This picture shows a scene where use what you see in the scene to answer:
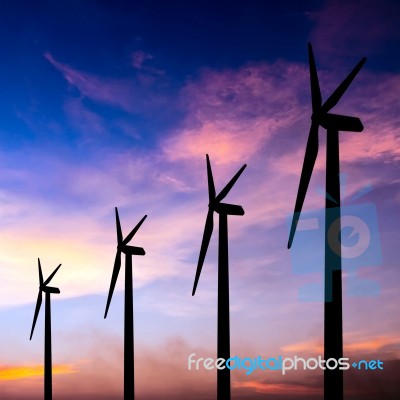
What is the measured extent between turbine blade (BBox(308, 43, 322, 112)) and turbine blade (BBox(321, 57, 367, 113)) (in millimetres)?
470

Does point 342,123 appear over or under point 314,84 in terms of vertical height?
under

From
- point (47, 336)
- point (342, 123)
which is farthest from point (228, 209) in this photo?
point (47, 336)

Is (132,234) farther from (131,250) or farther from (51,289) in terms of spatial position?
(51,289)

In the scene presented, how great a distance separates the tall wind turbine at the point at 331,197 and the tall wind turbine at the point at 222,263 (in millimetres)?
11567

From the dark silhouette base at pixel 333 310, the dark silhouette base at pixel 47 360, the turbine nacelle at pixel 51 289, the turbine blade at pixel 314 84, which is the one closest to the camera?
the dark silhouette base at pixel 333 310

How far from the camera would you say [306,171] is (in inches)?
1481

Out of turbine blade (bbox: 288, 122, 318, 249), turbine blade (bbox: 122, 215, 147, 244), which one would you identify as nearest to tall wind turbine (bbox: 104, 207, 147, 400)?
turbine blade (bbox: 122, 215, 147, 244)

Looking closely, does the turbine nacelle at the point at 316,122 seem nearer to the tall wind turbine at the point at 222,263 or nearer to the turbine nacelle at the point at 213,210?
the tall wind turbine at the point at 222,263

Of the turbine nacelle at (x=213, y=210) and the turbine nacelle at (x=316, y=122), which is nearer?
the turbine nacelle at (x=316, y=122)

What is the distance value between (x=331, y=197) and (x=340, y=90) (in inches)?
350

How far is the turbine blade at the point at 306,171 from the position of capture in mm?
35406

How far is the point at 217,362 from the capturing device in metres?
44.0

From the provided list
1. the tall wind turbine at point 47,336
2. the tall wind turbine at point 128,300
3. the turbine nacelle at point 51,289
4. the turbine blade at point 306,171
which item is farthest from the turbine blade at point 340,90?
the turbine nacelle at point 51,289

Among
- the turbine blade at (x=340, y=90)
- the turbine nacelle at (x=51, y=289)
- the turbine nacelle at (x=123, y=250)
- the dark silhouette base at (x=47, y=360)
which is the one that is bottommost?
the dark silhouette base at (x=47, y=360)
